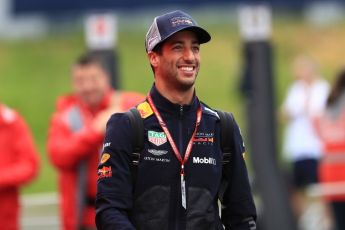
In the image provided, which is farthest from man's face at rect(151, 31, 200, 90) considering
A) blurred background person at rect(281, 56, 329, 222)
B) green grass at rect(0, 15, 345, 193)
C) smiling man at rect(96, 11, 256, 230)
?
green grass at rect(0, 15, 345, 193)

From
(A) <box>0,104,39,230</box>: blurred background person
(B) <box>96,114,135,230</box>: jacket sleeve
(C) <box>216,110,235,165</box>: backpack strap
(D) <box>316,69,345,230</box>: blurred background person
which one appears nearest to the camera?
(B) <box>96,114,135,230</box>: jacket sleeve

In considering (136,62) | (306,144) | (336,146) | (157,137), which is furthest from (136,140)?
(136,62)

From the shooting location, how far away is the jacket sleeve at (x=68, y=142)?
9984mm

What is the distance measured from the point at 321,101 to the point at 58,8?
3759 mm

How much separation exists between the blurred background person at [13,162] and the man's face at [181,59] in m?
3.77

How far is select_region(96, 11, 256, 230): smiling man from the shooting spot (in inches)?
245

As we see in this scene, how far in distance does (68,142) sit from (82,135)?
0.18m

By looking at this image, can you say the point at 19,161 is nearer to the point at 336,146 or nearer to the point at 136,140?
the point at 336,146

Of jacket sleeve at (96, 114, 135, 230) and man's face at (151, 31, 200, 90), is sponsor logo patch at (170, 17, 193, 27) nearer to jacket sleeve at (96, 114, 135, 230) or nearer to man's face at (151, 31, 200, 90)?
man's face at (151, 31, 200, 90)

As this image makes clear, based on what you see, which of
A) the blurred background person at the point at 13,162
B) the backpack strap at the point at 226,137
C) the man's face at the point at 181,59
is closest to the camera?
the man's face at the point at 181,59

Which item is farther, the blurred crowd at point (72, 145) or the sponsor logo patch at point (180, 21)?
the blurred crowd at point (72, 145)

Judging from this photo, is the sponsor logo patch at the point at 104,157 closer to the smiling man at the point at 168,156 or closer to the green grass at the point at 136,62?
the smiling man at the point at 168,156

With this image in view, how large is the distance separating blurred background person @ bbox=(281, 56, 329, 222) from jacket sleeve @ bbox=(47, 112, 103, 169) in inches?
193

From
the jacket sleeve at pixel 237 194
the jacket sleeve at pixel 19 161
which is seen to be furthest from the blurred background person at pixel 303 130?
the jacket sleeve at pixel 237 194
